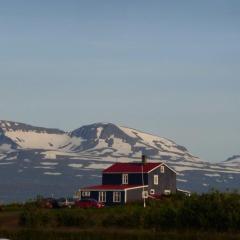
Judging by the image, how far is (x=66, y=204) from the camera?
105 meters

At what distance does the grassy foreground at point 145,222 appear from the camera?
219ft

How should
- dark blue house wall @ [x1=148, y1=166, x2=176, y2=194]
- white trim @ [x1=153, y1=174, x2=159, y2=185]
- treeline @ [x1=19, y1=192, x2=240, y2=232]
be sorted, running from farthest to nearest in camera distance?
white trim @ [x1=153, y1=174, x2=159, y2=185] → dark blue house wall @ [x1=148, y1=166, x2=176, y2=194] → treeline @ [x1=19, y1=192, x2=240, y2=232]

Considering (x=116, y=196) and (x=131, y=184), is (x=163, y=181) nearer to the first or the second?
(x=131, y=184)

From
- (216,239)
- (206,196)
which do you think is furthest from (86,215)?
(216,239)

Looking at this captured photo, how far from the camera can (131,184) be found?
126938 millimetres

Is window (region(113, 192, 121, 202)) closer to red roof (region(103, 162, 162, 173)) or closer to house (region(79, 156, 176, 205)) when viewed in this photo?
house (region(79, 156, 176, 205))

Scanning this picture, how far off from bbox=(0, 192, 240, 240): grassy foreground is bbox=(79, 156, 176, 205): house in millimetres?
43974

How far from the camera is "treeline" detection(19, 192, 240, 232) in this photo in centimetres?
7006

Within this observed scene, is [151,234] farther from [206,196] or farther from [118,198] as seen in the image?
[118,198]

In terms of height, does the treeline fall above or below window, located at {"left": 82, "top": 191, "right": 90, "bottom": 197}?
below

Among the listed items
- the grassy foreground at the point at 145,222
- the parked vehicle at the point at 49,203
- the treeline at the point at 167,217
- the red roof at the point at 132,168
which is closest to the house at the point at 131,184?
the red roof at the point at 132,168

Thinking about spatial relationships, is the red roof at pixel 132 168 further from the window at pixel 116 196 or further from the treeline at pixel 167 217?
the treeline at pixel 167 217

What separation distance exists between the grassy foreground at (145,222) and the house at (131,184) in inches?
1731

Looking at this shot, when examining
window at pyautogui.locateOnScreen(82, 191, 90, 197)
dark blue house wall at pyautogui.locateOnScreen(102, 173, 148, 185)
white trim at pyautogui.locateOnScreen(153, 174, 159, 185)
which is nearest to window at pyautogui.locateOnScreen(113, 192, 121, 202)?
window at pyautogui.locateOnScreen(82, 191, 90, 197)
